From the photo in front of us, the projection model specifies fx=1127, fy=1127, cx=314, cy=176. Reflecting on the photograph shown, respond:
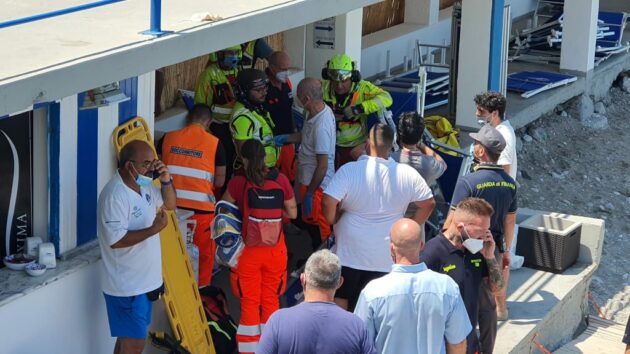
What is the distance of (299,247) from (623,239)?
15.2 ft

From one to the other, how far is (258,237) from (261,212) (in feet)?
0.57

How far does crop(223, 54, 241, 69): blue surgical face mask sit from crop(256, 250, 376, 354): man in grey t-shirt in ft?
13.8

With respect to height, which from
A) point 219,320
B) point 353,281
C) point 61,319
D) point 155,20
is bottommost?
point 219,320

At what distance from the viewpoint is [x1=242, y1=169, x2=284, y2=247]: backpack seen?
771 cm

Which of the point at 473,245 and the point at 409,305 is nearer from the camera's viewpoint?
the point at 409,305

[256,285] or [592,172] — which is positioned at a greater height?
[256,285]

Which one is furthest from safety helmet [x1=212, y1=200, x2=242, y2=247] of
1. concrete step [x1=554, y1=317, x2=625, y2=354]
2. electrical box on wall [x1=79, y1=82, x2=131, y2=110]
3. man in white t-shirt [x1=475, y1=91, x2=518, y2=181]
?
concrete step [x1=554, y1=317, x2=625, y2=354]

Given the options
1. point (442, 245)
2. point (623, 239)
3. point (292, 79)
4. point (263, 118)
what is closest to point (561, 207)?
point (623, 239)

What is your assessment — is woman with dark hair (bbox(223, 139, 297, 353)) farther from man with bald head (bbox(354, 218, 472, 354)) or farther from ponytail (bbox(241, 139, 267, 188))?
man with bald head (bbox(354, 218, 472, 354))

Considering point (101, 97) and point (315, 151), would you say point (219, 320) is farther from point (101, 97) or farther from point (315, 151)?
point (101, 97)

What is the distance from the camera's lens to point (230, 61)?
963 centimetres

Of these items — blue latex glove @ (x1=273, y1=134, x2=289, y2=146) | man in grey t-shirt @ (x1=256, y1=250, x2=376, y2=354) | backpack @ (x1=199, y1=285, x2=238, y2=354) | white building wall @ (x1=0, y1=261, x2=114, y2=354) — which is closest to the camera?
man in grey t-shirt @ (x1=256, y1=250, x2=376, y2=354)

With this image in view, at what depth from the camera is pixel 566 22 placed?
55.1 ft

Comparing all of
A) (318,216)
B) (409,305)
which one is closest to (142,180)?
(409,305)
